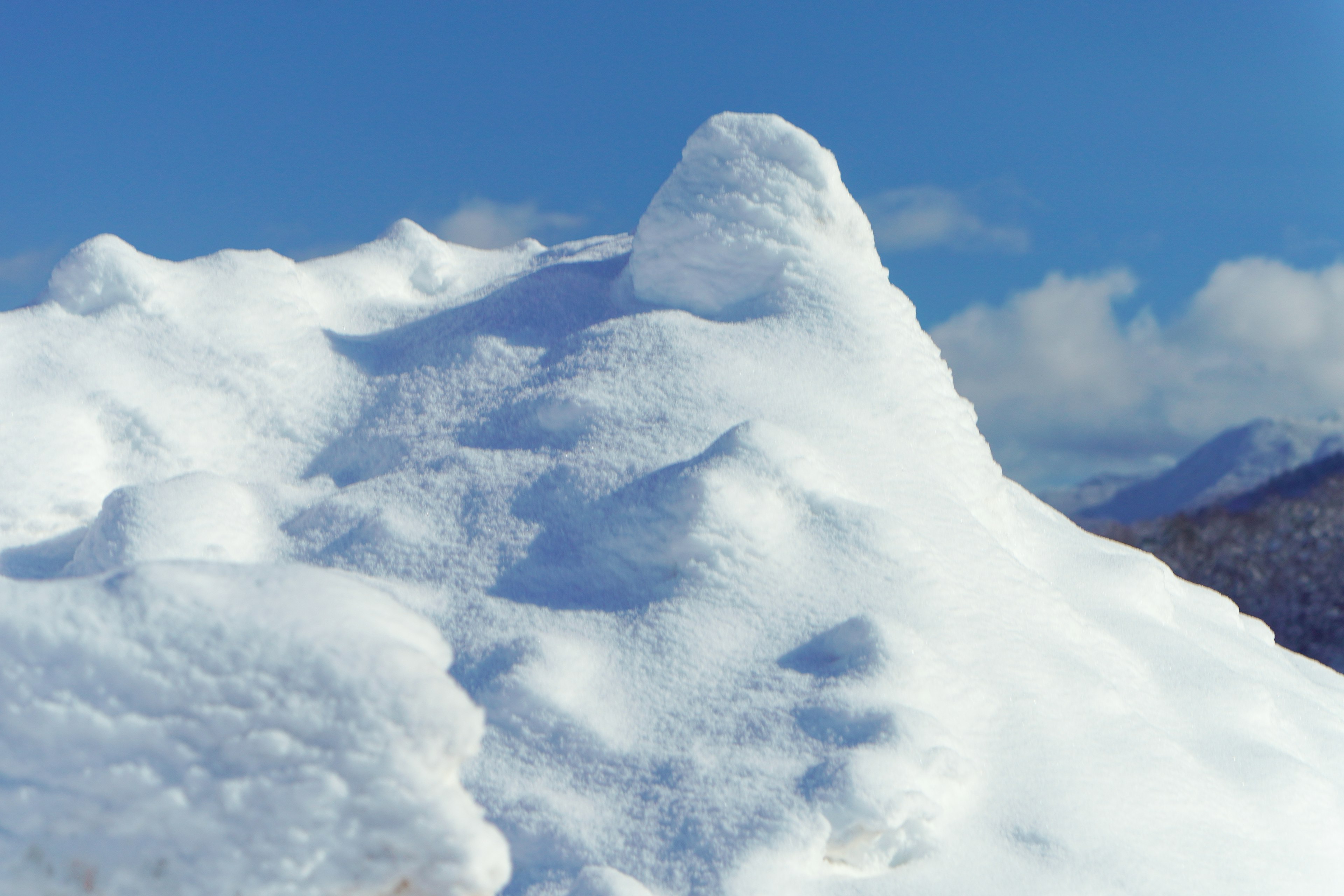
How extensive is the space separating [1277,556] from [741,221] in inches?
456

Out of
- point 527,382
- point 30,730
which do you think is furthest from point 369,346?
point 30,730

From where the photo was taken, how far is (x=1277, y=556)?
13.1 meters

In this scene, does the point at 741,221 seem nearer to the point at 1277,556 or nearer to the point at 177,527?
the point at 177,527

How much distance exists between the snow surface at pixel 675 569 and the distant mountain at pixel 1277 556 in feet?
25.8

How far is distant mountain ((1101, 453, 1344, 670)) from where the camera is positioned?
11.8 m

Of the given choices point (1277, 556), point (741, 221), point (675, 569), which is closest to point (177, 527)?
point (675, 569)

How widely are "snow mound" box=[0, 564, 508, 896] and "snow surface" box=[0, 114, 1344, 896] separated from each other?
0.01 m

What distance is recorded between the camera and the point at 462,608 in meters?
3.08

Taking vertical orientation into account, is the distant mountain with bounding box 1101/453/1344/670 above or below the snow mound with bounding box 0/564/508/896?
above

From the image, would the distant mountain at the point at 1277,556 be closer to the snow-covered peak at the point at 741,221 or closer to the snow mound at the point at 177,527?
the snow-covered peak at the point at 741,221

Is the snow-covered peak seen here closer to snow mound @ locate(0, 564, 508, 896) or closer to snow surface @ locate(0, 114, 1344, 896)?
snow surface @ locate(0, 114, 1344, 896)

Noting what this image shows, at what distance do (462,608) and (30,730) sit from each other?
1286 millimetres

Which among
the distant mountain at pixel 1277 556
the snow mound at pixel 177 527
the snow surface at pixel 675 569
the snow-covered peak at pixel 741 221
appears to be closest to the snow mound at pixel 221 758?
the snow surface at pixel 675 569

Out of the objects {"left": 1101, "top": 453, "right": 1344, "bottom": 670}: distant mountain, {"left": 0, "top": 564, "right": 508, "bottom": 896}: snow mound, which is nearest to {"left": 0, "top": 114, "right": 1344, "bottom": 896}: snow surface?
{"left": 0, "top": 564, "right": 508, "bottom": 896}: snow mound
